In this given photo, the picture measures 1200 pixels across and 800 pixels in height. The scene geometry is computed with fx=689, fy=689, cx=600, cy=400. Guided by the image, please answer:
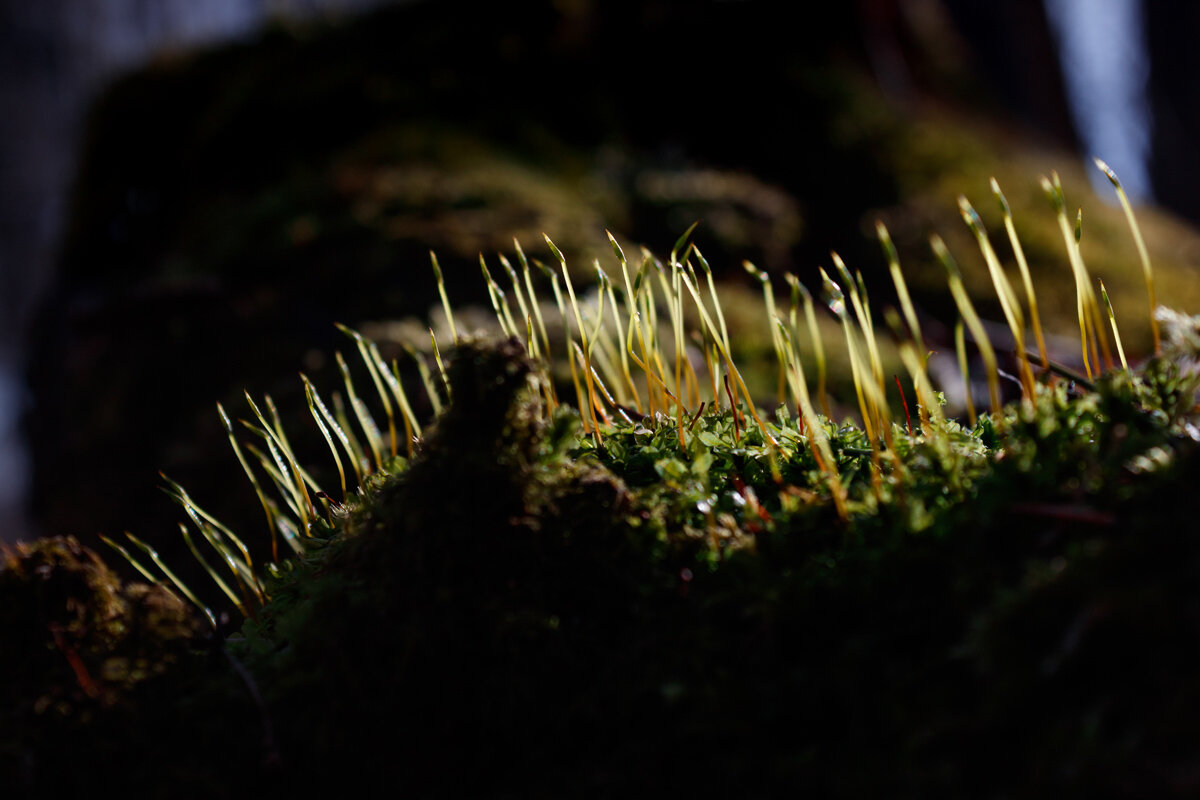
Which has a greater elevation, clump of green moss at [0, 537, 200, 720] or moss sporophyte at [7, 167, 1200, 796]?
clump of green moss at [0, 537, 200, 720]

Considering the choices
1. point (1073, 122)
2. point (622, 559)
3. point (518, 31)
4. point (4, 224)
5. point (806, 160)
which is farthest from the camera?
point (4, 224)

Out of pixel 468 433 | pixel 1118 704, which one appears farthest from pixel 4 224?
pixel 1118 704

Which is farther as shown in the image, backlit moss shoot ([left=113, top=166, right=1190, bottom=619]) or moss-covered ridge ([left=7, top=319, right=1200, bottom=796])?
backlit moss shoot ([left=113, top=166, right=1190, bottom=619])

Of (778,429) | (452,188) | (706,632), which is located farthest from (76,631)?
(452,188)

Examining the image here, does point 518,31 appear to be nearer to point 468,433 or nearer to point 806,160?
point 806,160

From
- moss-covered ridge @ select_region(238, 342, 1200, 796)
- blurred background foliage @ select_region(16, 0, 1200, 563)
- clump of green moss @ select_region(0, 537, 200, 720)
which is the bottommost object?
moss-covered ridge @ select_region(238, 342, 1200, 796)

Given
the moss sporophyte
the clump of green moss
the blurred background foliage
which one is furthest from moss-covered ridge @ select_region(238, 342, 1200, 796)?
the blurred background foliage

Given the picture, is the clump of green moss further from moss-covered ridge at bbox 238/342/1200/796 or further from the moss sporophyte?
moss-covered ridge at bbox 238/342/1200/796

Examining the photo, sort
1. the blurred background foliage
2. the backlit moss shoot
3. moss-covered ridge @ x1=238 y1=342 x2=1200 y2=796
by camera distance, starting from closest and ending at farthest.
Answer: moss-covered ridge @ x1=238 y1=342 x2=1200 y2=796
the backlit moss shoot
the blurred background foliage

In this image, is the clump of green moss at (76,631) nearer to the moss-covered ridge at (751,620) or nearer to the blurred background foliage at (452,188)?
the moss-covered ridge at (751,620)
